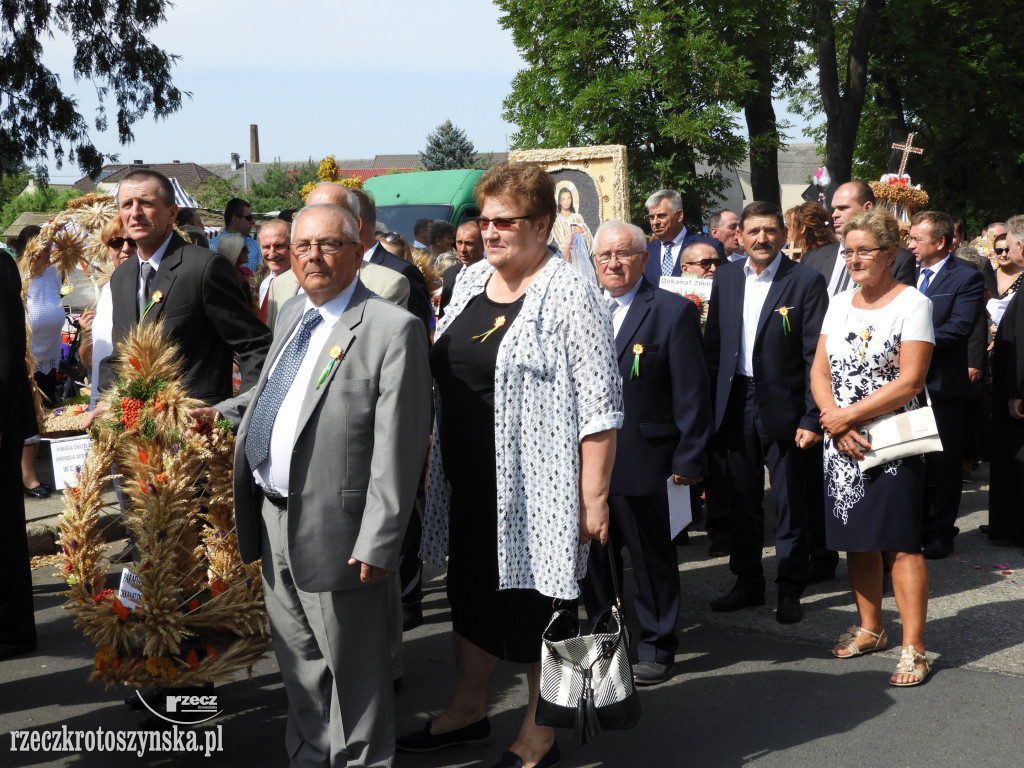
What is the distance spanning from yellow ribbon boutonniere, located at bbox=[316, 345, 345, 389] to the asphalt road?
159cm

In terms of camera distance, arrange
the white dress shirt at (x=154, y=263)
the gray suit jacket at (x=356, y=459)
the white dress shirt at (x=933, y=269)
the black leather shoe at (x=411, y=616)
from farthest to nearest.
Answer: the white dress shirt at (x=933, y=269) → the black leather shoe at (x=411, y=616) → the white dress shirt at (x=154, y=263) → the gray suit jacket at (x=356, y=459)

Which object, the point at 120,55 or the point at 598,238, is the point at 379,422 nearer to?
the point at 598,238

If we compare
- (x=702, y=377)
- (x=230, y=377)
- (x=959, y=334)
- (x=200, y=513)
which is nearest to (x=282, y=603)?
(x=200, y=513)

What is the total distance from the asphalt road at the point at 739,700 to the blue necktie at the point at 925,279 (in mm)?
2247

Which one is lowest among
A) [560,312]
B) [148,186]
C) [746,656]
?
[746,656]

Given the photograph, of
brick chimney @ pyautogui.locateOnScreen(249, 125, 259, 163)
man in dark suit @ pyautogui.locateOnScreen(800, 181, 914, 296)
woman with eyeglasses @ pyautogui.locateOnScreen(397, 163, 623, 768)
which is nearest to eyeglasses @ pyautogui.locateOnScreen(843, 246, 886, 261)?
man in dark suit @ pyautogui.locateOnScreen(800, 181, 914, 296)

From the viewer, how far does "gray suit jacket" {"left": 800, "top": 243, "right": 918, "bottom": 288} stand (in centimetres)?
648

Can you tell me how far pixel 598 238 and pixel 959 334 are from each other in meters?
3.22

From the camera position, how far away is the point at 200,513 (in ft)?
13.3

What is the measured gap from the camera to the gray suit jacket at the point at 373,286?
4781 millimetres

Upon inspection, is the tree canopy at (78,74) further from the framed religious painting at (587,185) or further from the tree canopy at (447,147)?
the tree canopy at (447,147)

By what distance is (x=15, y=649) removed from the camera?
5457mm

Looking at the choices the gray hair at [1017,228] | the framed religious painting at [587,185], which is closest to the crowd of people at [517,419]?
the gray hair at [1017,228]

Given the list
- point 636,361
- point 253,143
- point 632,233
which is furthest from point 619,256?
point 253,143
